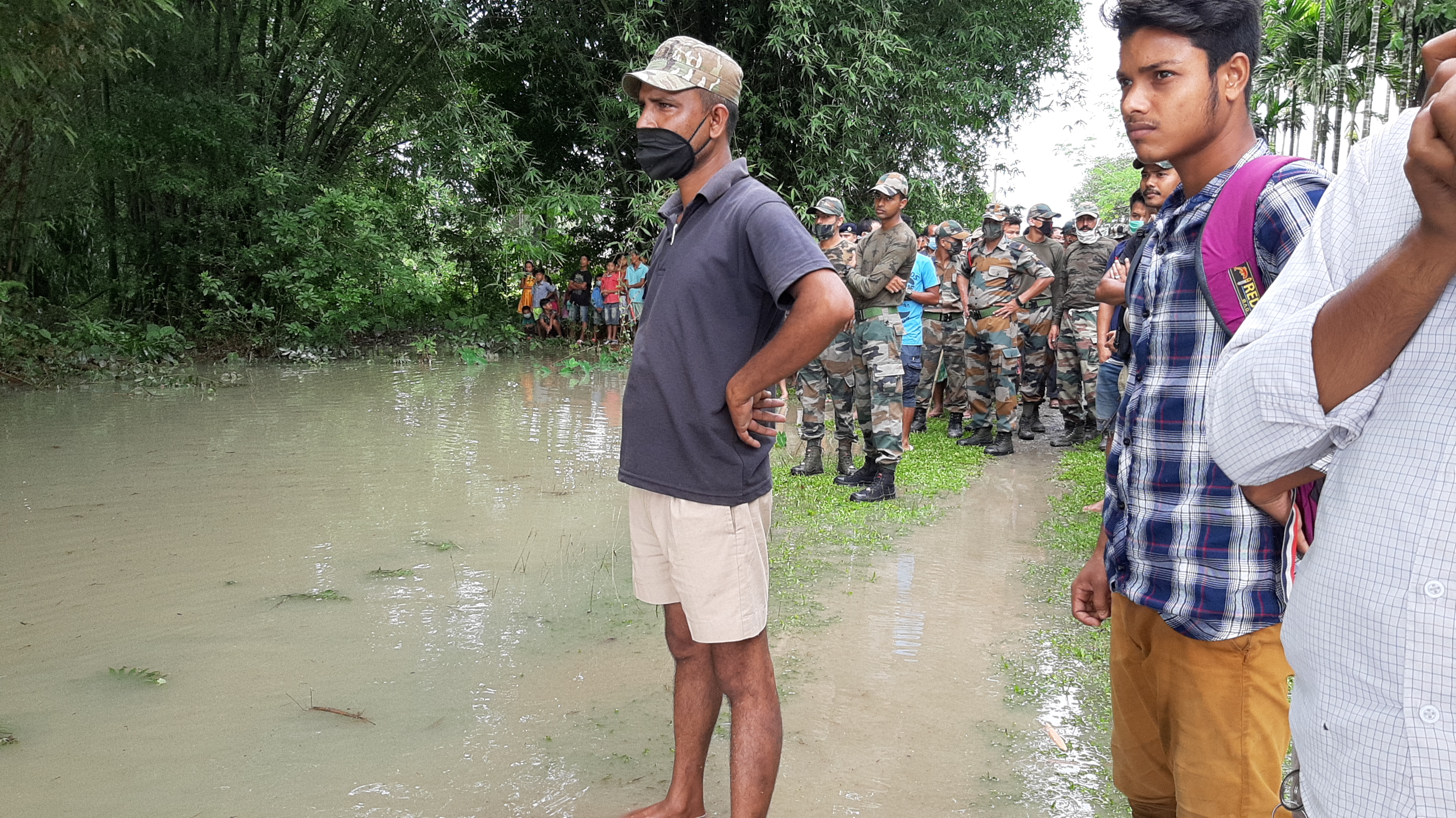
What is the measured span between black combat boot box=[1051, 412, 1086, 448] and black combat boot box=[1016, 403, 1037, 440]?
257 mm

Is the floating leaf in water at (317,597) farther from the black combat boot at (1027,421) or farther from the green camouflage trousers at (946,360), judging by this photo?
the black combat boot at (1027,421)

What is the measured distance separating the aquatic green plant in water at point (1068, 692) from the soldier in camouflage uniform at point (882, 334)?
1.36m

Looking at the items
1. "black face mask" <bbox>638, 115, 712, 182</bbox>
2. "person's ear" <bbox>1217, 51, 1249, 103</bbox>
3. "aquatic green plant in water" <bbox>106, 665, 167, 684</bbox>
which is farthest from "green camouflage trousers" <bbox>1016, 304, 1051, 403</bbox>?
"person's ear" <bbox>1217, 51, 1249, 103</bbox>

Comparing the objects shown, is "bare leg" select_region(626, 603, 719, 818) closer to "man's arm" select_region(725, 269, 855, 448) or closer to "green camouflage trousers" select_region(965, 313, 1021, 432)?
"man's arm" select_region(725, 269, 855, 448)

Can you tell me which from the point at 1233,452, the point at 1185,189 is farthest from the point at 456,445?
the point at 1233,452

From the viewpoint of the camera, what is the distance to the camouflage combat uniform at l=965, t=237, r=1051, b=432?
9305mm

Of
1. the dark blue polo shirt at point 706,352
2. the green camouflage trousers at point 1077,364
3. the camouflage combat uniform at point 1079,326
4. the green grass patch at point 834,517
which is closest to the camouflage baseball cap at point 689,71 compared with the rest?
the dark blue polo shirt at point 706,352

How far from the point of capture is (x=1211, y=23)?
74.8 inches

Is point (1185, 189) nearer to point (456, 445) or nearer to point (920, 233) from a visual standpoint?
point (456, 445)

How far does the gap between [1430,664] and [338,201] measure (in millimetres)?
16243

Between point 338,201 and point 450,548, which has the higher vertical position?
point 338,201

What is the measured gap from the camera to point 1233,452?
125 cm

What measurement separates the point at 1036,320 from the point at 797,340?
7.94 metres

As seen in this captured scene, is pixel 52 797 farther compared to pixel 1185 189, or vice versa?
pixel 52 797
